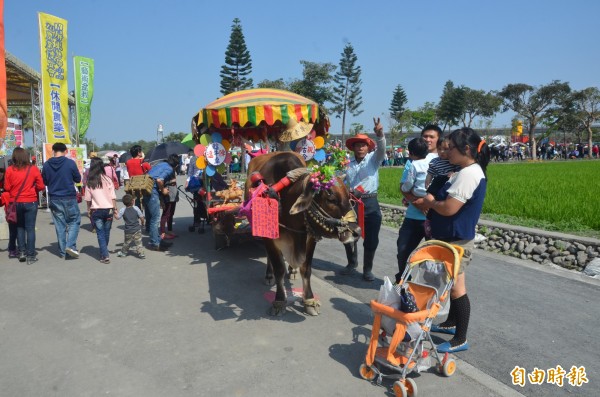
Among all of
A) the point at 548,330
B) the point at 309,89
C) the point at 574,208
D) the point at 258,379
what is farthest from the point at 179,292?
the point at 309,89

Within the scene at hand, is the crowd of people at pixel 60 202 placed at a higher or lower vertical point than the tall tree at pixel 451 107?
lower

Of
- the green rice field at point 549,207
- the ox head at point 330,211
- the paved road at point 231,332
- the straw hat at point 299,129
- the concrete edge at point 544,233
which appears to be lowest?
the paved road at point 231,332

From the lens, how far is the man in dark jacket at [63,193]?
6.43 m

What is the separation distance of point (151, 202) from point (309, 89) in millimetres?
37776

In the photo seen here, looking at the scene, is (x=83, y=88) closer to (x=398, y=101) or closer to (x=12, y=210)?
(x=12, y=210)

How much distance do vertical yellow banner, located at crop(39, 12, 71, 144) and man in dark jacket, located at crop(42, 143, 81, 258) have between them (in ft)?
23.0

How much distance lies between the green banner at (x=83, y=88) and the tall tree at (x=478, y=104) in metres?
44.6

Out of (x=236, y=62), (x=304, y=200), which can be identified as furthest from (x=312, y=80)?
(x=304, y=200)

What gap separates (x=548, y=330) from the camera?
384cm

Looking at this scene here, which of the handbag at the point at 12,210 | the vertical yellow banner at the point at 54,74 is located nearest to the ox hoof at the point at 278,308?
the handbag at the point at 12,210

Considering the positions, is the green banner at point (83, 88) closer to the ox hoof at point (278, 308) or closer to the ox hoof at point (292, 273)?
the ox hoof at point (292, 273)

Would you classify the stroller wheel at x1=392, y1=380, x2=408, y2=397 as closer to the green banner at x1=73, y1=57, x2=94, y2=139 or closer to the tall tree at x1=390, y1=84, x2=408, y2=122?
the green banner at x1=73, y1=57, x2=94, y2=139

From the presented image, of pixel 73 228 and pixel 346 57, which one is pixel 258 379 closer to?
pixel 73 228

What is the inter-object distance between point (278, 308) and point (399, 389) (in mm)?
1776
